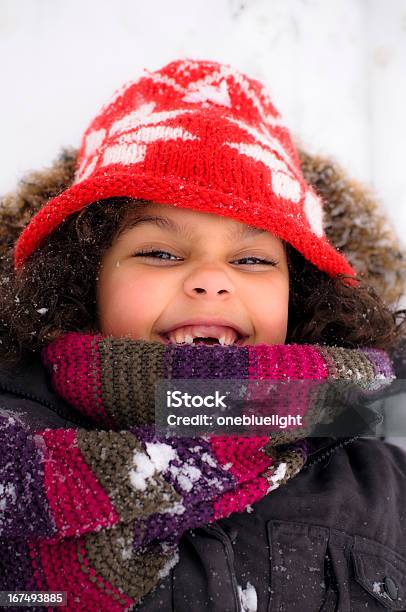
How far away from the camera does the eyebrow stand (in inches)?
39.4

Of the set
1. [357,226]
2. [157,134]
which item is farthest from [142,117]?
[357,226]

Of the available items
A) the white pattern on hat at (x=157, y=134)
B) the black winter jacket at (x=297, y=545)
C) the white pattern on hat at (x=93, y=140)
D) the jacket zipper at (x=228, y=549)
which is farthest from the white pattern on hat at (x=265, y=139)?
the jacket zipper at (x=228, y=549)

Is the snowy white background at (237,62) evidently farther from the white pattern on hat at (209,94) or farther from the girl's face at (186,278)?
the girl's face at (186,278)

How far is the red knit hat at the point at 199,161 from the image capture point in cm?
95

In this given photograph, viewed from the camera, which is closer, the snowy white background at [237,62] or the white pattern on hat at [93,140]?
the white pattern on hat at [93,140]

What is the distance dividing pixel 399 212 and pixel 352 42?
0.54 metres

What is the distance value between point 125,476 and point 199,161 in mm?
503

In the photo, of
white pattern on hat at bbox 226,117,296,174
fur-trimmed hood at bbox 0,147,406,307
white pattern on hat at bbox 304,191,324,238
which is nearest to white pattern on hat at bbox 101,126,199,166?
white pattern on hat at bbox 226,117,296,174

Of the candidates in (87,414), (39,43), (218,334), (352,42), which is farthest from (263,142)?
(352,42)

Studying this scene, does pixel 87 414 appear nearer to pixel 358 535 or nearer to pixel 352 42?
pixel 358 535

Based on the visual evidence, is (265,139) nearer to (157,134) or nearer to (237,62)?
(157,134)

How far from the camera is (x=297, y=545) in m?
0.89

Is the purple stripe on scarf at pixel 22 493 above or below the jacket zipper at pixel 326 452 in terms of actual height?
below

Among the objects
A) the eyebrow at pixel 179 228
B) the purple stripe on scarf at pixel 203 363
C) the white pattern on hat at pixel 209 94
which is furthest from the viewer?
the white pattern on hat at pixel 209 94
